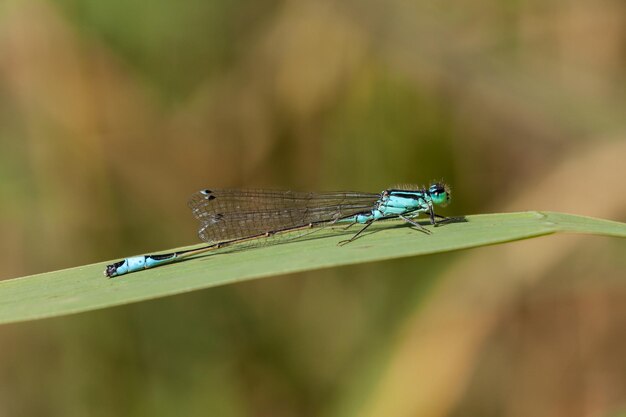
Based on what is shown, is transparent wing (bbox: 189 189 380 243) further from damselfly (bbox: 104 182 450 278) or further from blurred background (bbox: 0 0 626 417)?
blurred background (bbox: 0 0 626 417)

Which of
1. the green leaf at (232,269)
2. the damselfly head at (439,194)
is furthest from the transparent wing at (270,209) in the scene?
the green leaf at (232,269)

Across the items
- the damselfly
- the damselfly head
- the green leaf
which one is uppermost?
the damselfly

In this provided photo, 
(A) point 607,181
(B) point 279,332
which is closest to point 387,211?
(B) point 279,332

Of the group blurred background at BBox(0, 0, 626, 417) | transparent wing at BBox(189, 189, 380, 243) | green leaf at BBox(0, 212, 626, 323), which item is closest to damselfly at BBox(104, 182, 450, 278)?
transparent wing at BBox(189, 189, 380, 243)

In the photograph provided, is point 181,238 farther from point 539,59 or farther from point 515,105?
point 539,59

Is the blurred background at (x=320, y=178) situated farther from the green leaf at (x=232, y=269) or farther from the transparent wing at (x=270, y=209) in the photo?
the green leaf at (x=232, y=269)

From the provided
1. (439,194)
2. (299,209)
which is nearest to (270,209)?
(299,209)
